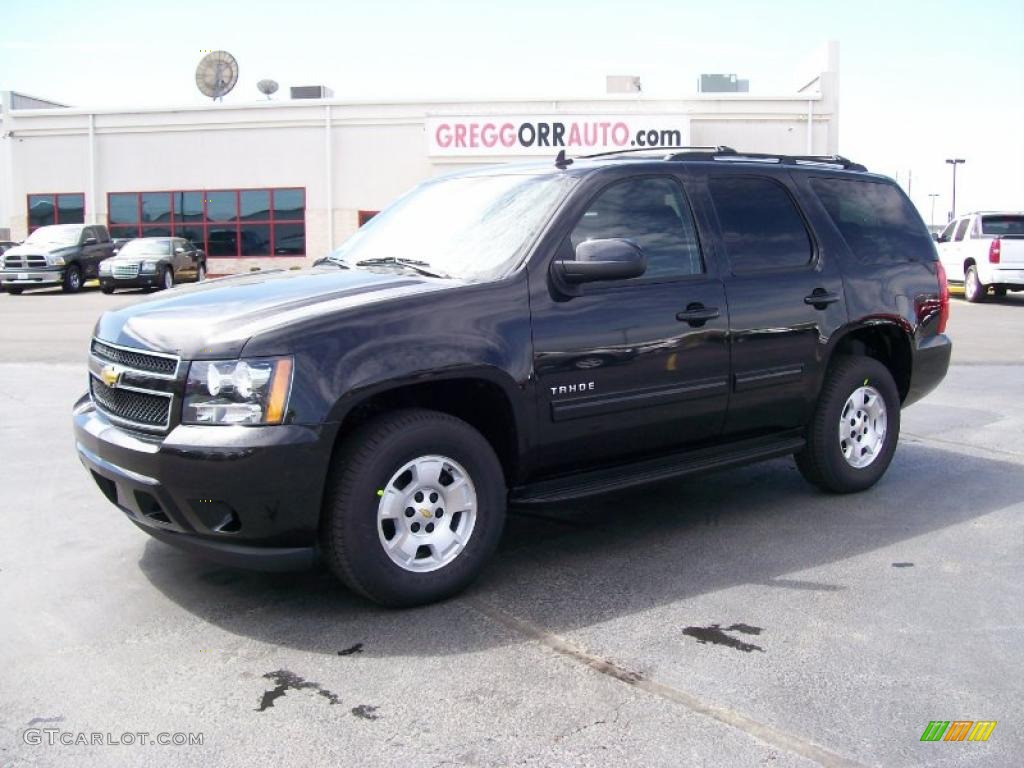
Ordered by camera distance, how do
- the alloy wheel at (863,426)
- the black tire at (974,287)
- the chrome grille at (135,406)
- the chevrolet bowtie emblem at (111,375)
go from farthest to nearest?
1. the black tire at (974,287)
2. the alloy wheel at (863,426)
3. the chevrolet bowtie emblem at (111,375)
4. the chrome grille at (135,406)

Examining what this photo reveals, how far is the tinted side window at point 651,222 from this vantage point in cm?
496

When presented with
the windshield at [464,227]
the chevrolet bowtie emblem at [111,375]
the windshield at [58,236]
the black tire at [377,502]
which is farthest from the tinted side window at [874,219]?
the windshield at [58,236]

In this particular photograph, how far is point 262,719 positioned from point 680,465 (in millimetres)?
2598

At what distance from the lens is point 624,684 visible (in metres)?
3.57

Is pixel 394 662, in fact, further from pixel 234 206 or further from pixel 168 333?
pixel 234 206

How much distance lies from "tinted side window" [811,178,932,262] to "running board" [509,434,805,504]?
51.2 inches

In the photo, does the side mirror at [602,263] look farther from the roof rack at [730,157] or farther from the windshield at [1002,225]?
the windshield at [1002,225]

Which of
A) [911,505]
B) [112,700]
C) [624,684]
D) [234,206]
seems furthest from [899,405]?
[234,206]

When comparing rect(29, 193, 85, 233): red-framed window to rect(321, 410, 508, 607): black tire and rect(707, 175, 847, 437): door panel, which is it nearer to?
rect(707, 175, 847, 437): door panel

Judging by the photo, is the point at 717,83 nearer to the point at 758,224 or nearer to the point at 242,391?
the point at 758,224

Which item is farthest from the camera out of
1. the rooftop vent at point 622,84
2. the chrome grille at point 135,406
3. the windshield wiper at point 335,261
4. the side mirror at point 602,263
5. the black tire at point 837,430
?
the rooftop vent at point 622,84

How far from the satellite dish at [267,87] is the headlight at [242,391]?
35.7 metres

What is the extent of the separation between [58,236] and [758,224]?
88.1 ft

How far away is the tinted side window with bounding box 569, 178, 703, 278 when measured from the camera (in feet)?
16.3
